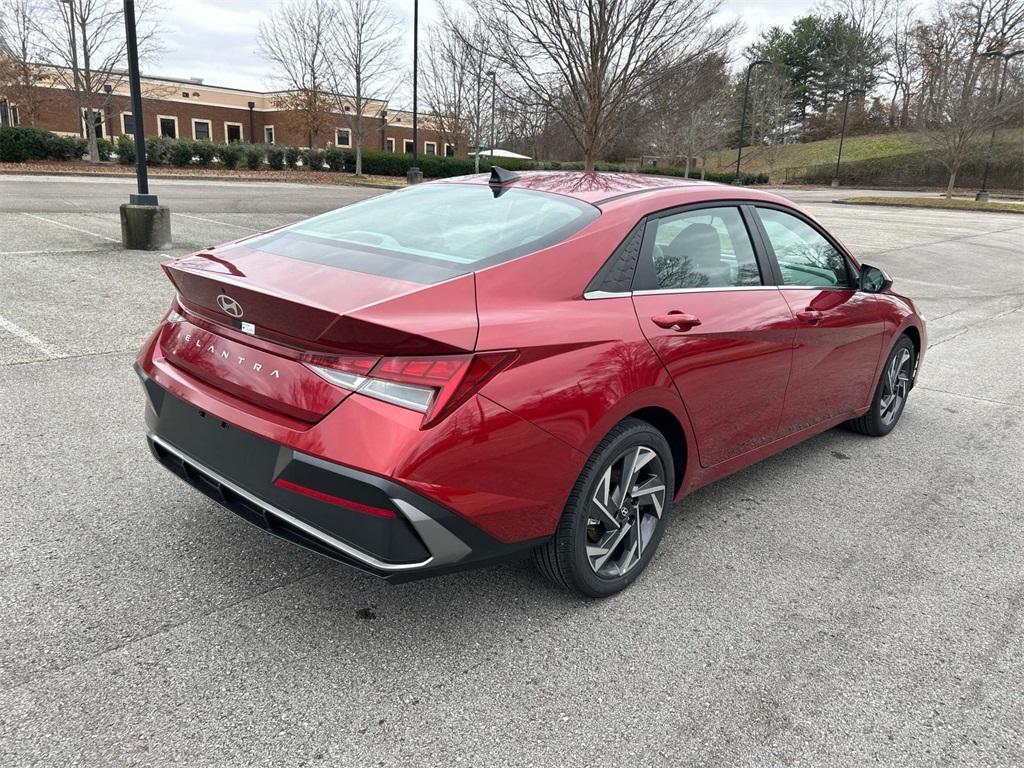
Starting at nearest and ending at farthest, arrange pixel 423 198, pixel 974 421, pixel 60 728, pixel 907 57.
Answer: pixel 60 728 → pixel 423 198 → pixel 974 421 → pixel 907 57

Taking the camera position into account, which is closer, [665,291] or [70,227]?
[665,291]

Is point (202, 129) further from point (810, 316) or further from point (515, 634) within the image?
point (515, 634)

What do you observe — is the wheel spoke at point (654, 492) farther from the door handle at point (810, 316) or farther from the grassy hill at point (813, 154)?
the grassy hill at point (813, 154)

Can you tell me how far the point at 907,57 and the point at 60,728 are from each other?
8214cm

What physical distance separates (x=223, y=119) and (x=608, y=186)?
201 feet

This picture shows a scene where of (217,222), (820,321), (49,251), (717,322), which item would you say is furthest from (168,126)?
(717,322)

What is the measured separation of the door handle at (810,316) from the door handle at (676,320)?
3.05ft

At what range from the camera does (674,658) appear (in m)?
2.59

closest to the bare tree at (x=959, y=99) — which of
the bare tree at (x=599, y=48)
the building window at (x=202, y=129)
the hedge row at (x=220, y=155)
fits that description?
the hedge row at (x=220, y=155)

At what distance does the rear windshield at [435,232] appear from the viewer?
261cm

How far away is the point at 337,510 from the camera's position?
220cm

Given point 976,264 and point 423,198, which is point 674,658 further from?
point 976,264

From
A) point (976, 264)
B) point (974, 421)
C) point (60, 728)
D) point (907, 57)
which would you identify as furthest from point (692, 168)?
point (60, 728)

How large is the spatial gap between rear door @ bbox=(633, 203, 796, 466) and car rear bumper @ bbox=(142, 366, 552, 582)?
101cm
